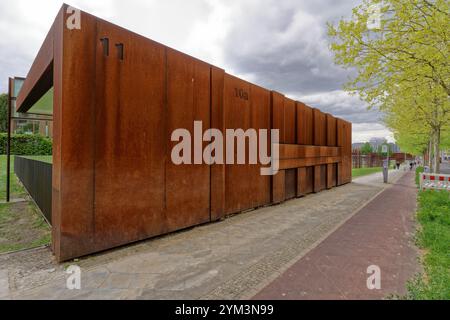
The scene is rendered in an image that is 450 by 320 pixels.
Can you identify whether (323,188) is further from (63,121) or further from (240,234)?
(63,121)

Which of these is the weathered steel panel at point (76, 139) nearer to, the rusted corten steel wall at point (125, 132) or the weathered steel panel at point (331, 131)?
the rusted corten steel wall at point (125, 132)

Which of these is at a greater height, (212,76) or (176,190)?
(212,76)

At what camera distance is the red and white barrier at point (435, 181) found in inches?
457

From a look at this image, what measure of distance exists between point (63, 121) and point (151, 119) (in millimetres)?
1615

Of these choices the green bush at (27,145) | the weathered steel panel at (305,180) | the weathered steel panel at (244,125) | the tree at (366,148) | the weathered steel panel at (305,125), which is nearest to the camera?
the weathered steel panel at (244,125)

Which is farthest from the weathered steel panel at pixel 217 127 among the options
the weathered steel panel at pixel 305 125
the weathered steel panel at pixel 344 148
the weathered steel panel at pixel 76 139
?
the weathered steel panel at pixel 344 148

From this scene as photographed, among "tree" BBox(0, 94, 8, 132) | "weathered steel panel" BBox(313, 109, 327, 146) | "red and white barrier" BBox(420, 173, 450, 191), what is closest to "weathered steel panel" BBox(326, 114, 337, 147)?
"weathered steel panel" BBox(313, 109, 327, 146)

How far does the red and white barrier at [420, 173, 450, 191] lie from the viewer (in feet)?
38.1

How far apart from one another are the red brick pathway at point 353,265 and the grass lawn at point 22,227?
4.70m

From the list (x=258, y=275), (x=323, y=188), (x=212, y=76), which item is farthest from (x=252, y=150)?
(x=323, y=188)

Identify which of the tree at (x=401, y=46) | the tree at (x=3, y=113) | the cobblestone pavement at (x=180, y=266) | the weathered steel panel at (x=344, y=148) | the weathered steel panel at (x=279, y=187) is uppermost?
the tree at (x=3, y=113)

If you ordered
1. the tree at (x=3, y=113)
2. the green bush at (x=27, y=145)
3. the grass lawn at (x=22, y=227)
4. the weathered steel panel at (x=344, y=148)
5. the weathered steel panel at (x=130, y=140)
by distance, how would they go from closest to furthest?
the weathered steel panel at (x=130, y=140), the grass lawn at (x=22, y=227), the weathered steel panel at (x=344, y=148), the green bush at (x=27, y=145), the tree at (x=3, y=113)

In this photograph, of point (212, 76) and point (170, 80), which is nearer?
point (170, 80)

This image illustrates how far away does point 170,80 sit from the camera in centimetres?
564
